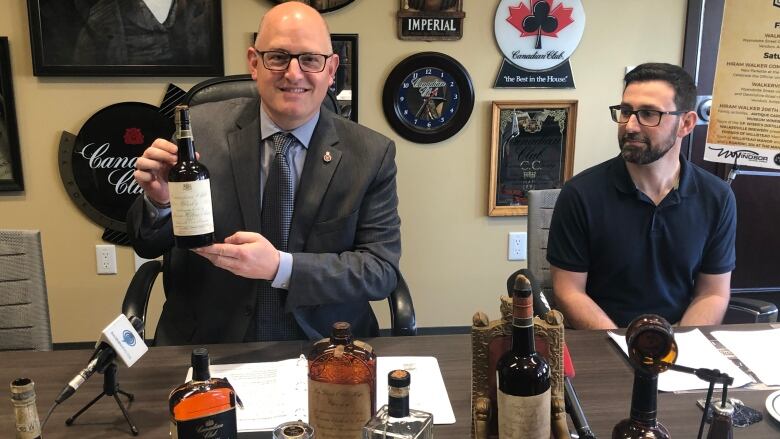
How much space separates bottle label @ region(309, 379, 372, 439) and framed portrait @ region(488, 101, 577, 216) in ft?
6.74

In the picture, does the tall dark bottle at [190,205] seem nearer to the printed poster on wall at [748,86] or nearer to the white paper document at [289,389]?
the white paper document at [289,389]

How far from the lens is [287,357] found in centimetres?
139

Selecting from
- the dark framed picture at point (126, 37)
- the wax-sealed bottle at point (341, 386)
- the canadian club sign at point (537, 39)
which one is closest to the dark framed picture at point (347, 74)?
the dark framed picture at point (126, 37)

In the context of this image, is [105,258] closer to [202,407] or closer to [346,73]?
[346,73]

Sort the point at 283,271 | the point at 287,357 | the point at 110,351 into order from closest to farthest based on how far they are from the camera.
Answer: the point at 110,351 → the point at 287,357 → the point at 283,271

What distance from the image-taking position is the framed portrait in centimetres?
286

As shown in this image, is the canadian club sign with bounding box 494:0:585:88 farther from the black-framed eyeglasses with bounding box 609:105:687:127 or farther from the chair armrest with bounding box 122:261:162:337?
the chair armrest with bounding box 122:261:162:337

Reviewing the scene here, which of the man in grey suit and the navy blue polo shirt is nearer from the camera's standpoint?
the man in grey suit

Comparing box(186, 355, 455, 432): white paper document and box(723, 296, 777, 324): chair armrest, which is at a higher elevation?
box(186, 355, 455, 432): white paper document

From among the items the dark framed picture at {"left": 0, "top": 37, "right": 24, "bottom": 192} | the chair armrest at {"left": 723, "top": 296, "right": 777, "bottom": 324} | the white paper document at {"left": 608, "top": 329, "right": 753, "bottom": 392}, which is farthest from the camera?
the dark framed picture at {"left": 0, "top": 37, "right": 24, "bottom": 192}

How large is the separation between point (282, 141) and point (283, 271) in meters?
0.39

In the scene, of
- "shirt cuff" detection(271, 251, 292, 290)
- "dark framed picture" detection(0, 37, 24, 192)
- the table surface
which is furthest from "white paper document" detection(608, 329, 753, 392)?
"dark framed picture" detection(0, 37, 24, 192)

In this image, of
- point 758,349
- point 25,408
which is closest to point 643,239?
point 758,349

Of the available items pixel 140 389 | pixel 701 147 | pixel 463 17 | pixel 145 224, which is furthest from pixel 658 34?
pixel 140 389
